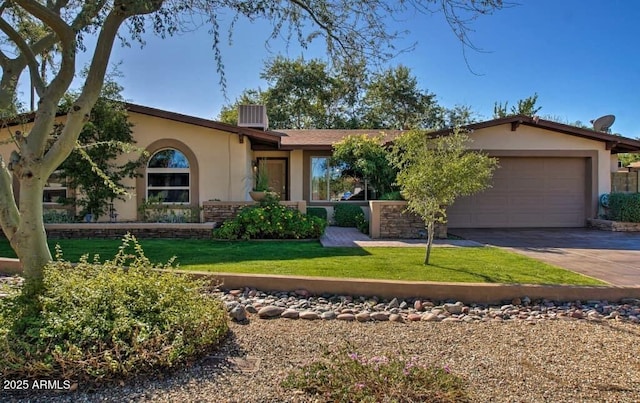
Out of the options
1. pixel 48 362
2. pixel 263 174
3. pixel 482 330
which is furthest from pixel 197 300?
pixel 263 174

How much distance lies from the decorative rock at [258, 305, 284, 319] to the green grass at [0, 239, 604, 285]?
1379 millimetres

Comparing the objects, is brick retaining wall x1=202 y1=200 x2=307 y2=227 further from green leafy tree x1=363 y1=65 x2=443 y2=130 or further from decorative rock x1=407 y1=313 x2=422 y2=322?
green leafy tree x1=363 y1=65 x2=443 y2=130

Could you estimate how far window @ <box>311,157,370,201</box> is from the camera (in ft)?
47.5

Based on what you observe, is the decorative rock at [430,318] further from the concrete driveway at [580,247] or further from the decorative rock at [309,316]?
the concrete driveway at [580,247]

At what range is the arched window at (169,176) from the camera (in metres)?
13.0

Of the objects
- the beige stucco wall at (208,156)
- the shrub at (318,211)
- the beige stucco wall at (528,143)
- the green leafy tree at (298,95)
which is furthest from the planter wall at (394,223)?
the green leafy tree at (298,95)

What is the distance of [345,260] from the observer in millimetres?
7484

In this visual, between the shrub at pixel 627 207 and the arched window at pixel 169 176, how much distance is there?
14244 millimetres

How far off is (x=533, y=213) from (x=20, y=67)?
1483 centimetres

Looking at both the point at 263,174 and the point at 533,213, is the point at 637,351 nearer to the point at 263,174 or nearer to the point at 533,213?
the point at 263,174

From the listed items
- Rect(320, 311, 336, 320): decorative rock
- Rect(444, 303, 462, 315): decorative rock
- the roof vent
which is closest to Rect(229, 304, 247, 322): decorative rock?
Rect(320, 311, 336, 320): decorative rock

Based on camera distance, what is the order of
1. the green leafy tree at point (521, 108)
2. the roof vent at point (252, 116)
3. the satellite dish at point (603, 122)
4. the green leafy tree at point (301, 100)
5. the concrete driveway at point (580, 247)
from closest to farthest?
the concrete driveway at point (580, 247) → the roof vent at point (252, 116) → the satellite dish at point (603, 122) → the green leafy tree at point (301, 100) → the green leafy tree at point (521, 108)

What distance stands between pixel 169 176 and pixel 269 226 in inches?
186

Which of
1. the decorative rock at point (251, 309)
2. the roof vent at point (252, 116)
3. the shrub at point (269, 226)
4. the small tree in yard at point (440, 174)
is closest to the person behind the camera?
the decorative rock at point (251, 309)
